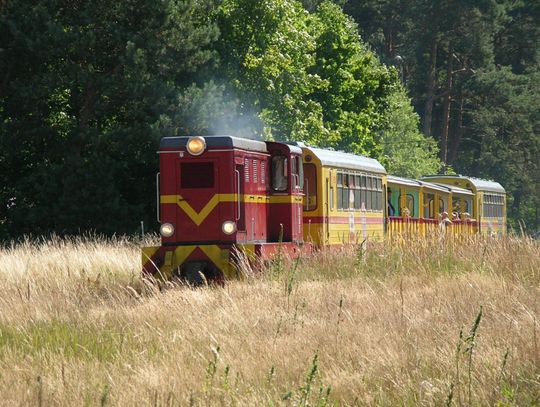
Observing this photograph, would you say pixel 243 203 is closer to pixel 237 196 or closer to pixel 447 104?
pixel 237 196

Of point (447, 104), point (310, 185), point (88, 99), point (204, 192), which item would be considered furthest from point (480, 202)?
point (447, 104)

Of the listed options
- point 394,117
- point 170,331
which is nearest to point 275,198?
point 170,331

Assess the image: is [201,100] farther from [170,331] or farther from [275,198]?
[170,331]

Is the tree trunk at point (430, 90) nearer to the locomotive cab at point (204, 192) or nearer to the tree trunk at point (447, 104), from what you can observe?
the tree trunk at point (447, 104)

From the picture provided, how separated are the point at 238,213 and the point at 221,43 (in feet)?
65.1

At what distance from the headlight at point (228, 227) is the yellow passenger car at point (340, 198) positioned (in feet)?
11.1

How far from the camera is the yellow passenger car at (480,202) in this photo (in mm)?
45094

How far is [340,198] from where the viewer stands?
2638cm

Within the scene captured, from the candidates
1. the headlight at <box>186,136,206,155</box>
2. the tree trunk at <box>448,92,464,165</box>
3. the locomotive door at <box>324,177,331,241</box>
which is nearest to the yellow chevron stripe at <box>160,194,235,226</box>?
the headlight at <box>186,136,206,155</box>

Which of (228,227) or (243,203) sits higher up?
(243,203)

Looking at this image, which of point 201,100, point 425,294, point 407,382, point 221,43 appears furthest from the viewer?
point 221,43

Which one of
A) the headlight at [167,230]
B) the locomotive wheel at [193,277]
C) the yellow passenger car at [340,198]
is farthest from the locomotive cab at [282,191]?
the locomotive wheel at [193,277]

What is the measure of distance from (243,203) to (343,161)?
6.07 meters

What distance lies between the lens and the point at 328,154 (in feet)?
84.5
